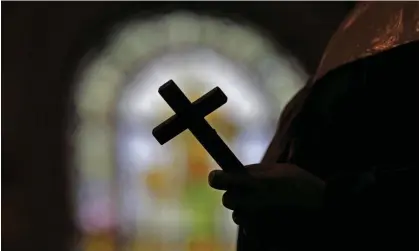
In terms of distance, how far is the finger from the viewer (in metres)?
0.49

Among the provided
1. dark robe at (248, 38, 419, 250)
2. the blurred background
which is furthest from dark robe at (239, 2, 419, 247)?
the blurred background

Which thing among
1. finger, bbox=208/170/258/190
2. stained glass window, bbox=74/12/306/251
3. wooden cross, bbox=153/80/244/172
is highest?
stained glass window, bbox=74/12/306/251

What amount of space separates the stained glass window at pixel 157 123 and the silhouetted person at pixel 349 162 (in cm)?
169

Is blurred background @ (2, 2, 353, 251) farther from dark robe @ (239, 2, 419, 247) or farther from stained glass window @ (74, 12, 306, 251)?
dark robe @ (239, 2, 419, 247)

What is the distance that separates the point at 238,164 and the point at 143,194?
5.98ft

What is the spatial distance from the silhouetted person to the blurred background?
66.5 inches

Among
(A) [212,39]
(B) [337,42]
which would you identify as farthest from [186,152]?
(B) [337,42]

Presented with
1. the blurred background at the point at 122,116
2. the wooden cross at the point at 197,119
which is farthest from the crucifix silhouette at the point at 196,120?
the blurred background at the point at 122,116

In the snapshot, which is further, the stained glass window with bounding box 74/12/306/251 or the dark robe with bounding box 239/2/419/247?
the stained glass window with bounding box 74/12/306/251

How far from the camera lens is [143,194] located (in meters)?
2.30

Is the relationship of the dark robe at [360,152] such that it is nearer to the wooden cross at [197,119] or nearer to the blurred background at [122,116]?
the wooden cross at [197,119]

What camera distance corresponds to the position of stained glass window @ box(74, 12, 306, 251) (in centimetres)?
230

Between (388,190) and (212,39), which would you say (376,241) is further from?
(212,39)

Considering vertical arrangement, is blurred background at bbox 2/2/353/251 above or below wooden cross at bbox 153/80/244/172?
above
